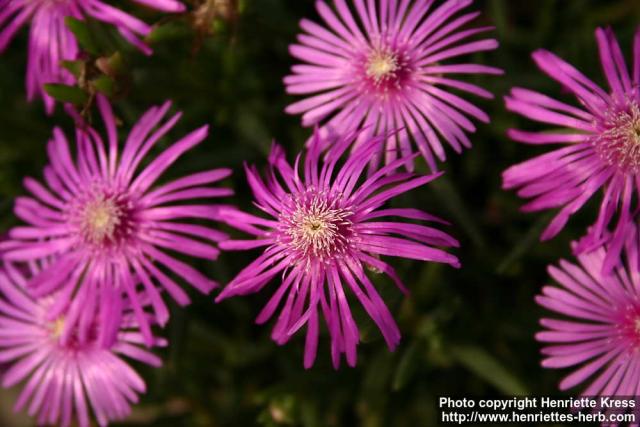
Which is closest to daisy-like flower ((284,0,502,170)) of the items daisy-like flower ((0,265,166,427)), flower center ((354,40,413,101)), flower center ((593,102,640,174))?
flower center ((354,40,413,101))

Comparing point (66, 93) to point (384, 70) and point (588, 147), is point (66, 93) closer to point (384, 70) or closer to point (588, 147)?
point (384, 70)

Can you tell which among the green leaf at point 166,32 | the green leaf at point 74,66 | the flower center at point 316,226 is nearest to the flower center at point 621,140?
the flower center at point 316,226

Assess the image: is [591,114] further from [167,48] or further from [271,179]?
[167,48]

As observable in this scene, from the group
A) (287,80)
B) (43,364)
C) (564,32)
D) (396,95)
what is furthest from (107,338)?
(564,32)

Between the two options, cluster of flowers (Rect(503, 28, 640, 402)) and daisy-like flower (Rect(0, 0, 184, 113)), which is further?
daisy-like flower (Rect(0, 0, 184, 113))

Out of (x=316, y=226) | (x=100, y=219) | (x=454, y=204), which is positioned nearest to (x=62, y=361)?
(x=100, y=219)

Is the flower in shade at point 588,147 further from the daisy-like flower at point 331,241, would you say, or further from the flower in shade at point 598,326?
the daisy-like flower at point 331,241

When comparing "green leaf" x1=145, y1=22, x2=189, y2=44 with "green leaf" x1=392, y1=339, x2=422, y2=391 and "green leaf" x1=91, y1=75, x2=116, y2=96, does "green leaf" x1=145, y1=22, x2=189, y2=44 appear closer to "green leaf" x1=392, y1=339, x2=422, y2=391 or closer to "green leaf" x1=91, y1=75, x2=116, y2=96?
"green leaf" x1=91, y1=75, x2=116, y2=96

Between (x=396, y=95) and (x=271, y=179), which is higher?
(x=396, y=95)

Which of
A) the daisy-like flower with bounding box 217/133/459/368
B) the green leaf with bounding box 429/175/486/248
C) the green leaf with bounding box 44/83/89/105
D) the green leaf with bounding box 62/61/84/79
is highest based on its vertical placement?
the green leaf with bounding box 62/61/84/79
